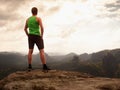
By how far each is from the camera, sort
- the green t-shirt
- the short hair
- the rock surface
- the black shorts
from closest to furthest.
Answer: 1. the rock surface
2. the short hair
3. the green t-shirt
4. the black shorts

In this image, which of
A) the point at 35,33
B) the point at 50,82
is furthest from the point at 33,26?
the point at 50,82

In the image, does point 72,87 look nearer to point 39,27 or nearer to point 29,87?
point 29,87

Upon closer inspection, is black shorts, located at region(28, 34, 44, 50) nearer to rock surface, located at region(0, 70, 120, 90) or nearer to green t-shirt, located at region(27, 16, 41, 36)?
green t-shirt, located at region(27, 16, 41, 36)

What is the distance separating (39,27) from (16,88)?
3.94 meters

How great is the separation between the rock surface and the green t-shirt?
2316 millimetres

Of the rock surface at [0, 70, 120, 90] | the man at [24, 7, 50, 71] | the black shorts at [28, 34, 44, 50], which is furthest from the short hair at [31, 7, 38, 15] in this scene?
the rock surface at [0, 70, 120, 90]

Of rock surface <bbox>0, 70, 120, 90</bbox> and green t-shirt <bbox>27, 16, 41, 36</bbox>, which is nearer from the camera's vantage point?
rock surface <bbox>0, 70, 120, 90</bbox>

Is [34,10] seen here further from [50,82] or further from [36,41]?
[50,82]

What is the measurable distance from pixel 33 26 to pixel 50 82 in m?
3.56

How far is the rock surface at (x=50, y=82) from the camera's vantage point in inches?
465

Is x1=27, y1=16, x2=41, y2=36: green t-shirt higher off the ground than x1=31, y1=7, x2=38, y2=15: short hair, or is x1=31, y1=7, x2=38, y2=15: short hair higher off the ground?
x1=31, y1=7, x2=38, y2=15: short hair

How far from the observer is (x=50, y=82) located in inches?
486

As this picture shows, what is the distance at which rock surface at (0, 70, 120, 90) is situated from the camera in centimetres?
1182

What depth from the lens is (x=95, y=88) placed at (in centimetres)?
1188
